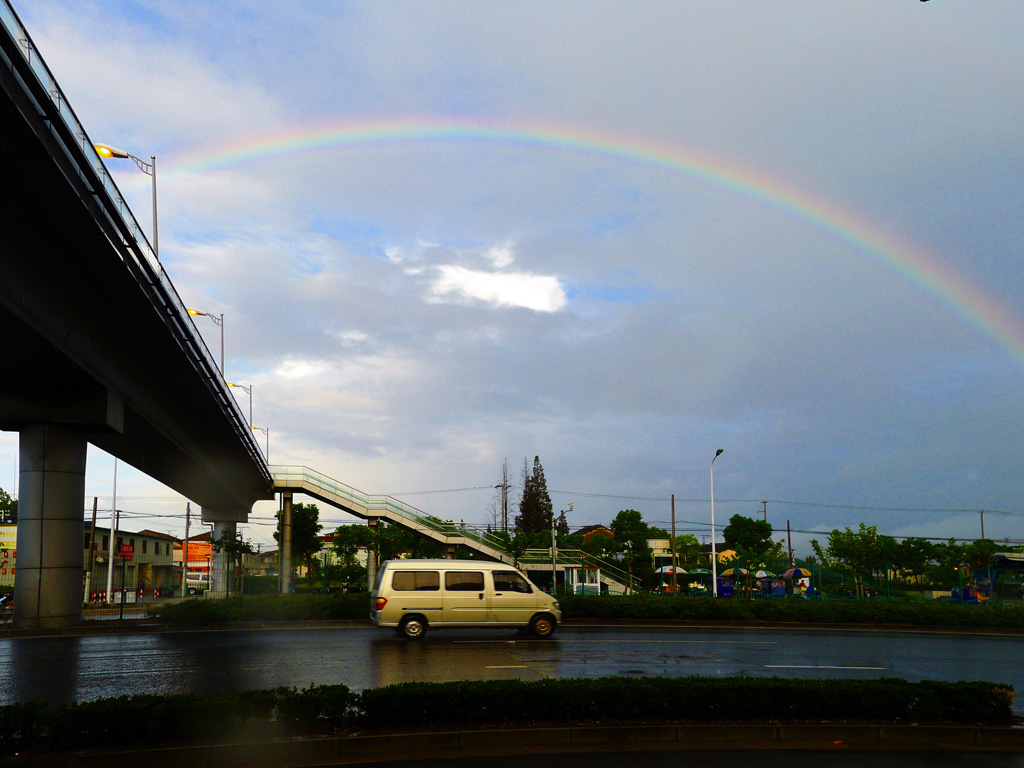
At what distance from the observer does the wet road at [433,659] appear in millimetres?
13906

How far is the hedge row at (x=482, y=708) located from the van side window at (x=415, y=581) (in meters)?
10.5

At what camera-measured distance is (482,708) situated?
9867 mm

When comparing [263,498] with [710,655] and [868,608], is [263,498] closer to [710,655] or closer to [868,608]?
[868,608]

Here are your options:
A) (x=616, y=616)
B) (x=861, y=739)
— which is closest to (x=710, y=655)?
(x=861, y=739)

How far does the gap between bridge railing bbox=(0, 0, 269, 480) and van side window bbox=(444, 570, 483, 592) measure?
1077 centimetres

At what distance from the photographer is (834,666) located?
17078mm

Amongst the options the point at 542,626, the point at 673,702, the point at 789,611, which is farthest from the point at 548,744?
the point at 789,611

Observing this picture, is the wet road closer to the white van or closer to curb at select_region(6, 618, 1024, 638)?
the white van

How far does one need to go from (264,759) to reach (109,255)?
1345 cm

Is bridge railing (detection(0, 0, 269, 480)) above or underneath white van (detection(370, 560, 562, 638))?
above

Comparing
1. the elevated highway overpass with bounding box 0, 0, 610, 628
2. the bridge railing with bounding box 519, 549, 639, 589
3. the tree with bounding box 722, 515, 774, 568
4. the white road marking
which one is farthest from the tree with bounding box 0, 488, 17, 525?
the tree with bounding box 722, 515, 774, 568

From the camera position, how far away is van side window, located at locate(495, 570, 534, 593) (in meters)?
21.4

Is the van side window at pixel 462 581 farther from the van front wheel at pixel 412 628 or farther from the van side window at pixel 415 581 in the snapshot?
the van front wheel at pixel 412 628

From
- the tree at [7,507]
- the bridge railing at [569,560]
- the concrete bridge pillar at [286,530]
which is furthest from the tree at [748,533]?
the tree at [7,507]
